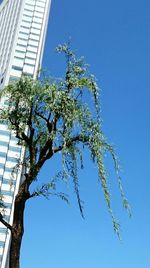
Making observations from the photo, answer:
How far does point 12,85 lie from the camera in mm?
12133

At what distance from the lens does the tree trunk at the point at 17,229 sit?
10.3 meters

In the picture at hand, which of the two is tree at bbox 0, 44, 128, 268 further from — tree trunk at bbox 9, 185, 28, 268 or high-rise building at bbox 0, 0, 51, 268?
high-rise building at bbox 0, 0, 51, 268

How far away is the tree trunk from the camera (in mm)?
10273

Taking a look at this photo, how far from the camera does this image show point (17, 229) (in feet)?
34.6

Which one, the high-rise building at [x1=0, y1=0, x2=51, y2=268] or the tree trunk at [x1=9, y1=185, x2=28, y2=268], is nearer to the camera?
the tree trunk at [x1=9, y1=185, x2=28, y2=268]

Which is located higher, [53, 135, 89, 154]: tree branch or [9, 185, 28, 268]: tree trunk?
[53, 135, 89, 154]: tree branch

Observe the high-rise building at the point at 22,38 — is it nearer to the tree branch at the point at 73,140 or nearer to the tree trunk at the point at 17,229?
the tree branch at the point at 73,140

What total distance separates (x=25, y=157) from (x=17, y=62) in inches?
4552

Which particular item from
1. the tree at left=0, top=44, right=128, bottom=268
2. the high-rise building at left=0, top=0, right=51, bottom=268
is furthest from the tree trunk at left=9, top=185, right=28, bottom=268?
the high-rise building at left=0, top=0, right=51, bottom=268

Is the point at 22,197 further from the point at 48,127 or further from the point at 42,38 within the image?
the point at 42,38

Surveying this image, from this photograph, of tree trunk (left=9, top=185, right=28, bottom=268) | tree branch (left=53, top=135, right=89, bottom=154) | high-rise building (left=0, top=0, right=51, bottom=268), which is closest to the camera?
tree trunk (left=9, top=185, right=28, bottom=268)

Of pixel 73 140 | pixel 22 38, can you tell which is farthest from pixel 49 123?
pixel 22 38

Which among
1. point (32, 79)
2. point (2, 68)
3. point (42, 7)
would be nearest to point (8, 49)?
point (2, 68)

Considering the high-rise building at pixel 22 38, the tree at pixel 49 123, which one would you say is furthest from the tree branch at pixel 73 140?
the high-rise building at pixel 22 38
